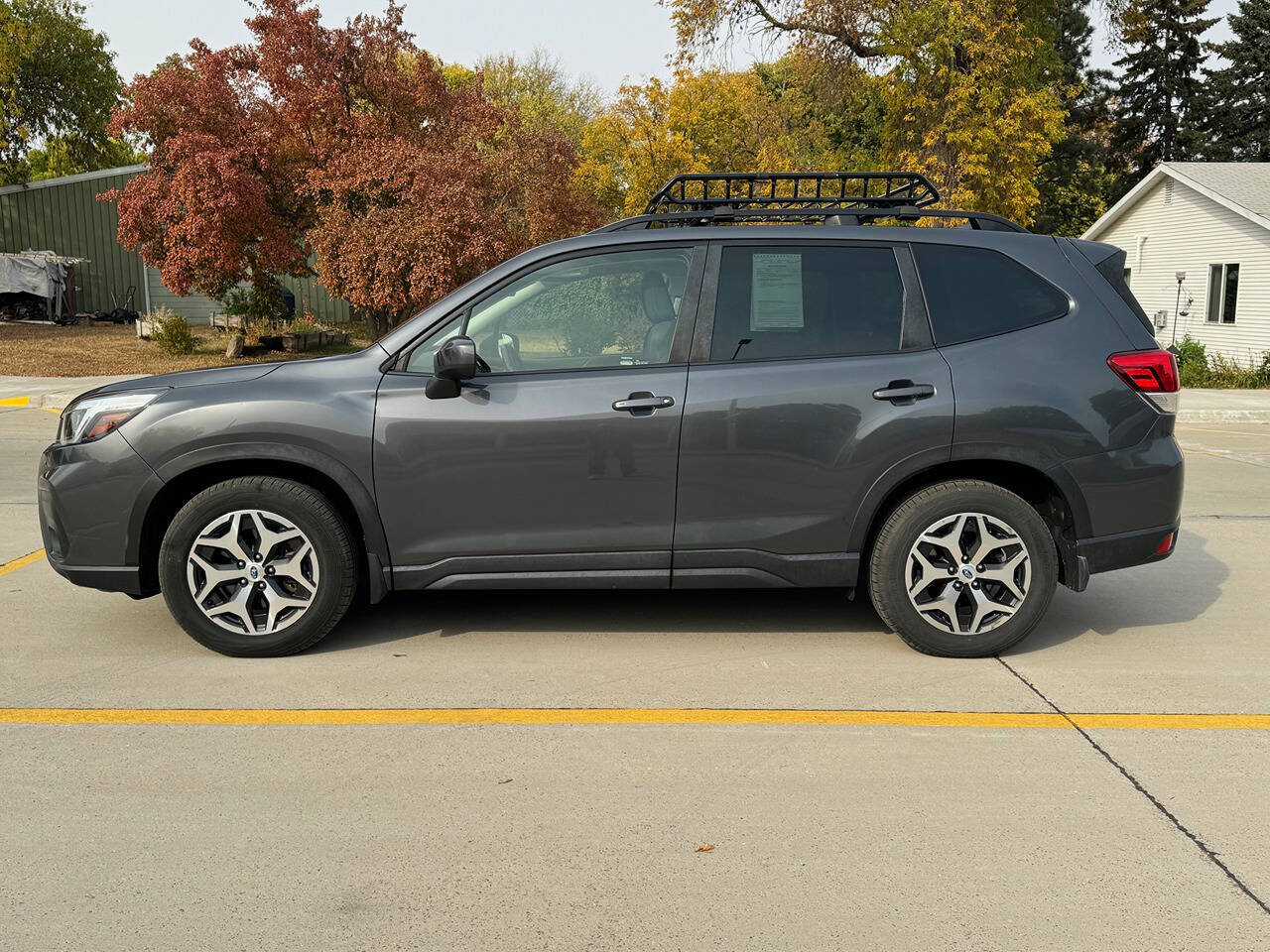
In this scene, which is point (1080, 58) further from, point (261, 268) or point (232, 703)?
point (232, 703)

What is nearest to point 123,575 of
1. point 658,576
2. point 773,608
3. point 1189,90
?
point 658,576

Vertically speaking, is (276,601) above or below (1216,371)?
below

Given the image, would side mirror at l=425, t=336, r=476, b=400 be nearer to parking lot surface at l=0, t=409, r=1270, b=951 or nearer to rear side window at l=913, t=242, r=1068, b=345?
parking lot surface at l=0, t=409, r=1270, b=951

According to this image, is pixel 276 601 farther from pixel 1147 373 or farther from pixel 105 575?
pixel 1147 373

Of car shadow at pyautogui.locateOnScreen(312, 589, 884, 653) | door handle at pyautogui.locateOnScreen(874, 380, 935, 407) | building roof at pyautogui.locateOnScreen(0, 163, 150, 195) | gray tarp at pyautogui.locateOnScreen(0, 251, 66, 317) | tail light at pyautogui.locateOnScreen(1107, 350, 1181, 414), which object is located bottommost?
car shadow at pyautogui.locateOnScreen(312, 589, 884, 653)

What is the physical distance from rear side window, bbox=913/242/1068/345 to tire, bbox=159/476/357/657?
2821 mm

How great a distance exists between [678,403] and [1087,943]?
272 cm

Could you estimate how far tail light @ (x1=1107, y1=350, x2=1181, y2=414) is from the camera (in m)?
5.08

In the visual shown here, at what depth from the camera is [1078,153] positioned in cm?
4875

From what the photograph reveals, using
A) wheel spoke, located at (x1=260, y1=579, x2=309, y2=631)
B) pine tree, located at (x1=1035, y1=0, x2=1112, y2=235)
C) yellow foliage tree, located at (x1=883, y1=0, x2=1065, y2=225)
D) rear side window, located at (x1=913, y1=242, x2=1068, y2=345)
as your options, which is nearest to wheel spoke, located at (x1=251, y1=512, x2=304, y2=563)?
wheel spoke, located at (x1=260, y1=579, x2=309, y2=631)

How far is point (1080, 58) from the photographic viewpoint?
5119 cm

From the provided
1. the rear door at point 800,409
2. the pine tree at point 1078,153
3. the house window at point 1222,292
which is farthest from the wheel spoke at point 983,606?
the pine tree at point 1078,153

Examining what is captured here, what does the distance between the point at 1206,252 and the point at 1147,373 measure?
2533cm

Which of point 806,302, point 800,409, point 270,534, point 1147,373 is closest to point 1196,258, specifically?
point 1147,373
